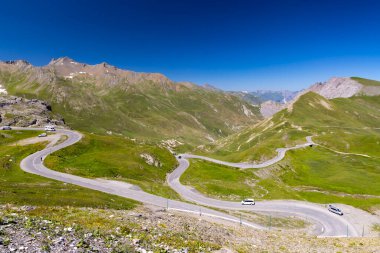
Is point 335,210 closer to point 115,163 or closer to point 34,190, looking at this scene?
point 115,163

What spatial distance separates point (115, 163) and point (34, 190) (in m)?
Answer: 47.0

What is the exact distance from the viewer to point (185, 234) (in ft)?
110

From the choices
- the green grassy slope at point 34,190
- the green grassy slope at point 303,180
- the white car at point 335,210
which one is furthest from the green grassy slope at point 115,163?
the white car at point 335,210

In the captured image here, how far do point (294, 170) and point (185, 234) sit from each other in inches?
4964

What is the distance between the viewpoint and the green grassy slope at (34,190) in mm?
46062

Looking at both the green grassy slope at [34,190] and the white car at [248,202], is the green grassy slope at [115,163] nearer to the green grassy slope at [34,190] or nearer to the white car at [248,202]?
the green grassy slope at [34,190]

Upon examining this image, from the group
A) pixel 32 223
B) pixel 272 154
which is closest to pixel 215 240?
pixel 32 223

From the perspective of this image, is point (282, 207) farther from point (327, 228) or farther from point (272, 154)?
point (272, 154)

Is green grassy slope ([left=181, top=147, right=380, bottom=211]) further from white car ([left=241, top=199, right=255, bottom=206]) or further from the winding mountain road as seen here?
the winding mountain road

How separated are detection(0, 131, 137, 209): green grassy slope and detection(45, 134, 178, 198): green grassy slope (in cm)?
1248

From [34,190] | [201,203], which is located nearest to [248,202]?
[201,203]

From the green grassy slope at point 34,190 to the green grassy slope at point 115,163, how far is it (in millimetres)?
12481

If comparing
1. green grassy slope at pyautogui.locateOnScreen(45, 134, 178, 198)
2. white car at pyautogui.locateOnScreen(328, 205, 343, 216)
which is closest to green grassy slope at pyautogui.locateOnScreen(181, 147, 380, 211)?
green grassy slope at pyautogui.locateOnScreen(45, 134, 178, 198)

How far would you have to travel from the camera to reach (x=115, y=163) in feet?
334
